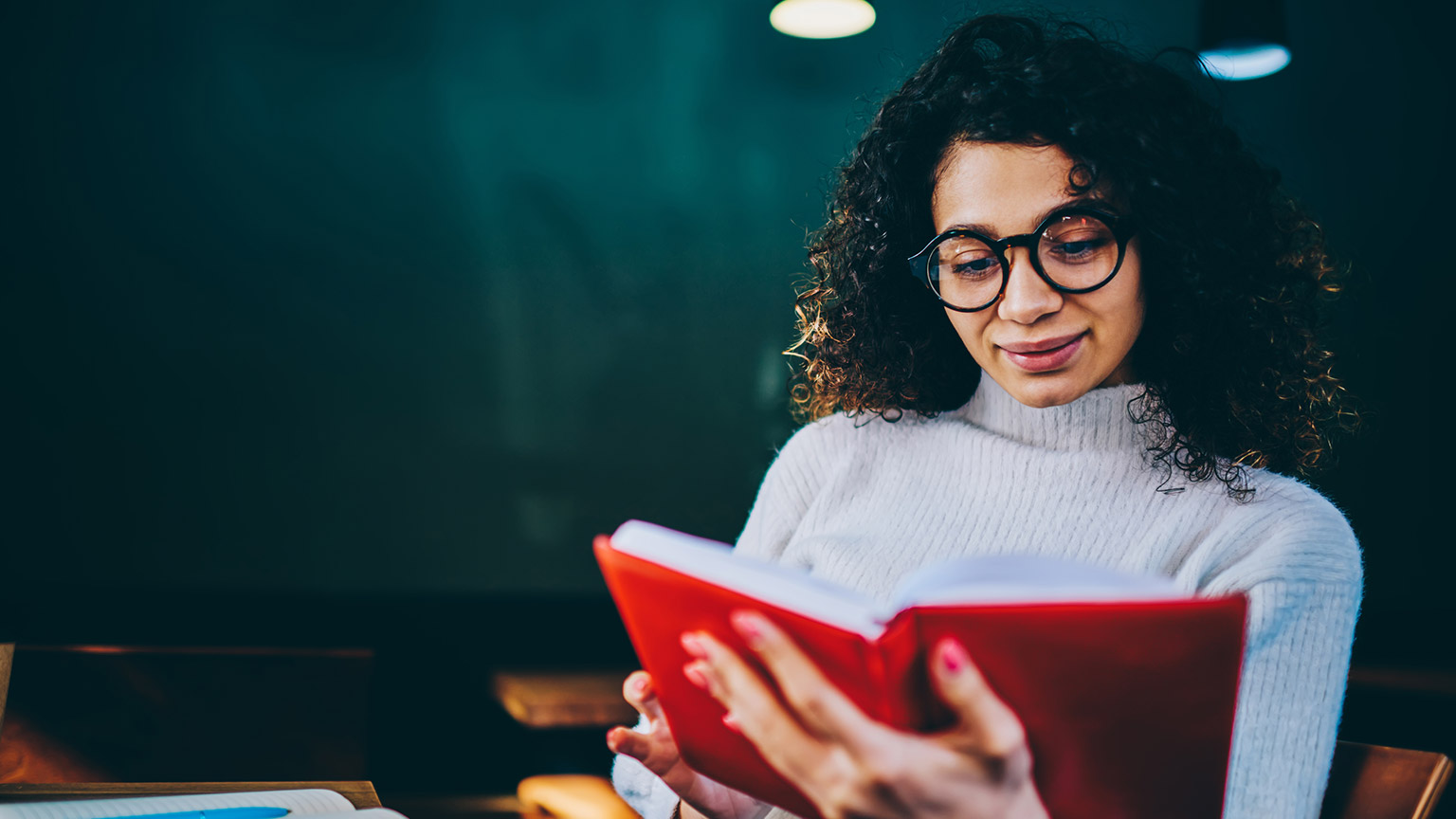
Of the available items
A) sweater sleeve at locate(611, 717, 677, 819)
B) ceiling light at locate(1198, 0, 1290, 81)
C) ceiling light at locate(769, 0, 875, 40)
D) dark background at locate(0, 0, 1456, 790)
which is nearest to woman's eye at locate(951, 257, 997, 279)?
sweater sleeve at locate(611, 717, 677, 819)

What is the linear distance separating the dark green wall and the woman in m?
2.34

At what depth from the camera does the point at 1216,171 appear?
1.00 m

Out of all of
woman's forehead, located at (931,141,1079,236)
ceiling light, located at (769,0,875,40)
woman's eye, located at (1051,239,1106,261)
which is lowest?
woman's eye, located at (1051,239,1106,261)

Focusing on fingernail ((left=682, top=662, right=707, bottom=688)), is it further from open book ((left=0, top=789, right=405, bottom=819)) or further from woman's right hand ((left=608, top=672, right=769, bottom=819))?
open book ((left=0, top=789, right=405, bottom=819))

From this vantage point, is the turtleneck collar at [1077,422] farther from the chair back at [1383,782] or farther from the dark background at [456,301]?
the dark background at [456,301]

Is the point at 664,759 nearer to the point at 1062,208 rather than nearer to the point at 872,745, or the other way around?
the point at 872,745

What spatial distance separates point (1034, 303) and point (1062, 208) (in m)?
0.10

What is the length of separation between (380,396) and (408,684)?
3.43 feet

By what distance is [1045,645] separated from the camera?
1.66 feet

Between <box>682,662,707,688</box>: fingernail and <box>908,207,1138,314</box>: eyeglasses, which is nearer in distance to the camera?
<box>682,662,707,688</box>: fingernail

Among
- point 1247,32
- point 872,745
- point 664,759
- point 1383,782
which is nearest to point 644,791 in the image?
point 664,759

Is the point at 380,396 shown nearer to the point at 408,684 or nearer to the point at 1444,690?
the point at 408,684

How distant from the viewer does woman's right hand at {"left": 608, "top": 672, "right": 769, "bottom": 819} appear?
0.82m

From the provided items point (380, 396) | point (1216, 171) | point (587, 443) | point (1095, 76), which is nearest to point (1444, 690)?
point (1216, 171)
